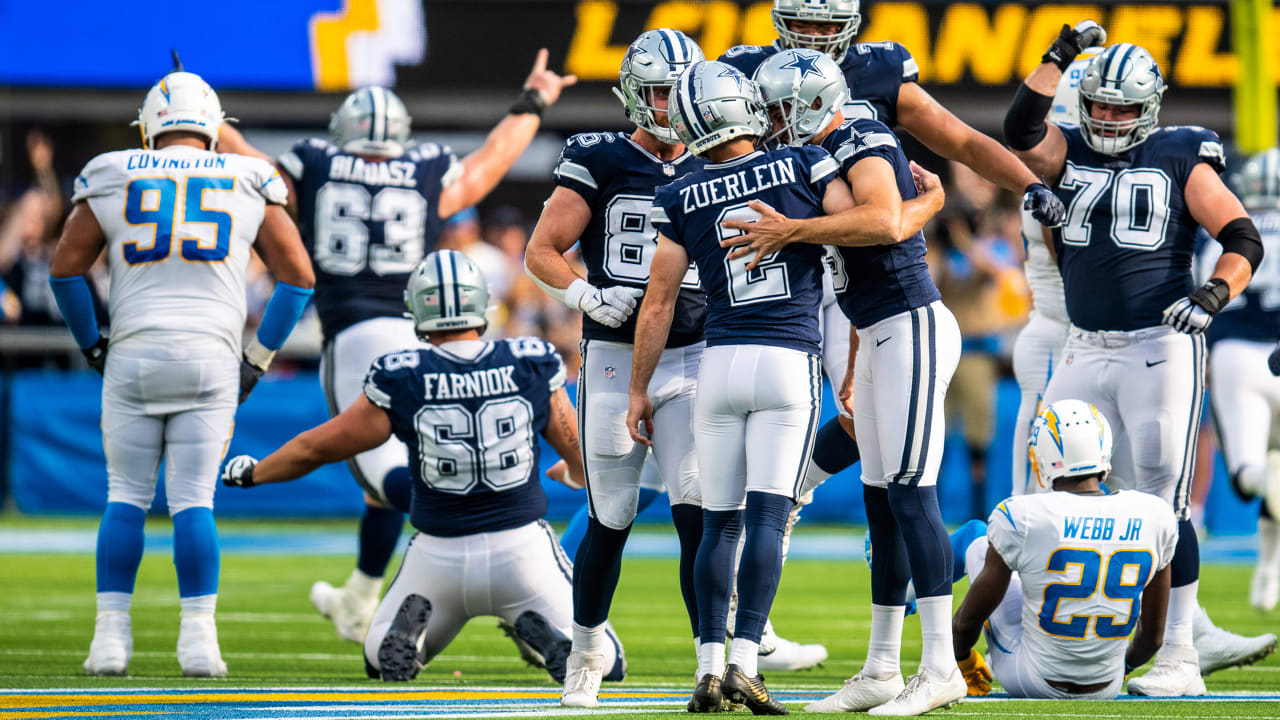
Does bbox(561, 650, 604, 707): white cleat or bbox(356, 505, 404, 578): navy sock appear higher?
bbox(356, 505, 404, 578): navy sock

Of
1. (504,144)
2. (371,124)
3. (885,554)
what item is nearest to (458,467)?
(885,554)

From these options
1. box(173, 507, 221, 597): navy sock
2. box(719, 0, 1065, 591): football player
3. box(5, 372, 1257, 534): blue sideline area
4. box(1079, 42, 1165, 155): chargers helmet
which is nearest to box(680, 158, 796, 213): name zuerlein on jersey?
box(719, 0, 1065, 591): football player

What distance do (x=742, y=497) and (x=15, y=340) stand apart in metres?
11.4

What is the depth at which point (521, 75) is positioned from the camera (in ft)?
53.1

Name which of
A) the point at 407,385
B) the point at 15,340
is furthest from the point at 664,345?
the point at 15,340

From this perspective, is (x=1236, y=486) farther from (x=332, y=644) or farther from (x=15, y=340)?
(x=15, y=340)

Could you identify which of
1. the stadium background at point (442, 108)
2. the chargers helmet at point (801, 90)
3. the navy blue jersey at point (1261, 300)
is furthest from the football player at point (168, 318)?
the stadium background at point (442, 108)

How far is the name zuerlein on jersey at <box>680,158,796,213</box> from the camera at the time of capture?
15.8 feet

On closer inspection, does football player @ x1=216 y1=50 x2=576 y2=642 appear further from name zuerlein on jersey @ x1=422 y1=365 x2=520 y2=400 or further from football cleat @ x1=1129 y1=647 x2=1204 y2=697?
football cleat @ x1=1129 y1=647 x2=1204 y2=697

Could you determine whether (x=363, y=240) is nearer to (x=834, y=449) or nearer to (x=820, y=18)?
(x=834, y=449)

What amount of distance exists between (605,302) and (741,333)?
0.58 m

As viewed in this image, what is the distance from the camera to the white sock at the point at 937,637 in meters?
4.87

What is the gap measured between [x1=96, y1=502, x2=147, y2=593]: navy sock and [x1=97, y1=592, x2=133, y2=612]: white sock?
17 millimetres

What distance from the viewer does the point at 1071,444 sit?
5324 mm
